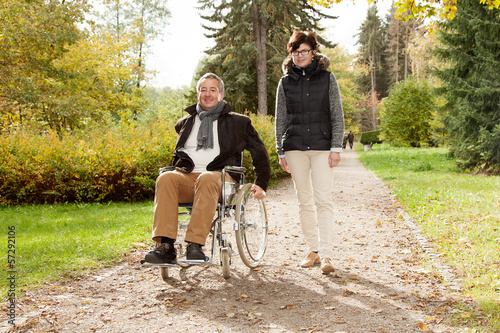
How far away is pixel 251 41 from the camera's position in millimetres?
17453

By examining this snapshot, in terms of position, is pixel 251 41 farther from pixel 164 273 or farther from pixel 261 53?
pixel 164 273

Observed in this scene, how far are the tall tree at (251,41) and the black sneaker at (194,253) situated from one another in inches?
566

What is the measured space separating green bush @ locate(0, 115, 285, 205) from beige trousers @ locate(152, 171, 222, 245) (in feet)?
15.9

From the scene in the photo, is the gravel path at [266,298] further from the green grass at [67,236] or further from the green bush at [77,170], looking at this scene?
the green bush at [77,170]

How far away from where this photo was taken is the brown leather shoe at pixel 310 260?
395 cm

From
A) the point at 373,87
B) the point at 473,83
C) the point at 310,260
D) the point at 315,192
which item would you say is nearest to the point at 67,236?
the point at 310,260

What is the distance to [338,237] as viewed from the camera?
532 cm

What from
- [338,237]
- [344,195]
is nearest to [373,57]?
[344,195]

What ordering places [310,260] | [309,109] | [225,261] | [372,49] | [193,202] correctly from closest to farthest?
[193,202]
[225,261]
[309,109]
[310,260]
[372,49]

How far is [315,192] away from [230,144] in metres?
0.85

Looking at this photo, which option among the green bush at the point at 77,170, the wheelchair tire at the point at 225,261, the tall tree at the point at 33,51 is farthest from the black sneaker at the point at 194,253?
the tall tree at the point at 33,51

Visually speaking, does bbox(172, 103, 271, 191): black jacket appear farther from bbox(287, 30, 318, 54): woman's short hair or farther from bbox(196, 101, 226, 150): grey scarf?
bbox(287, 30, 318, 54): woman's short hair

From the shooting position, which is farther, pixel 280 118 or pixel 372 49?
pixel 372 49

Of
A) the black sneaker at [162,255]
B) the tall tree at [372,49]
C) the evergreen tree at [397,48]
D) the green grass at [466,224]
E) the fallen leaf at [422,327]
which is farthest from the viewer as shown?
the tall tree at [372,49]
